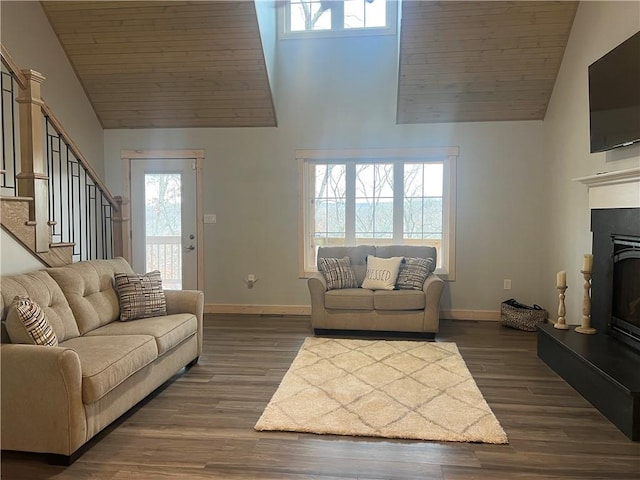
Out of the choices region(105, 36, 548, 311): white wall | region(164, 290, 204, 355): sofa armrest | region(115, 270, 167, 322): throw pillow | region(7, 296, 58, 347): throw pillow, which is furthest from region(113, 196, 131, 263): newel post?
region(7, 296, 58, 347): throw pillow

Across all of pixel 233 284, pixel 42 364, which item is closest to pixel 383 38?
pixel 233 284

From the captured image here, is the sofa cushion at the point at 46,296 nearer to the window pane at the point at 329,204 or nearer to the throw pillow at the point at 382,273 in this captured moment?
the throw pillow at the point at 382,273

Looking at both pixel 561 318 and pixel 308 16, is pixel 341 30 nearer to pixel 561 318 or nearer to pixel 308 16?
pixel 308 16

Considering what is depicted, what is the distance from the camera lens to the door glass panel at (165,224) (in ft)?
19.2

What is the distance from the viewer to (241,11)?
455 centimetres

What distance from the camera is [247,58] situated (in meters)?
4.96

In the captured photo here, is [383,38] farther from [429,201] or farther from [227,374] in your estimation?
[227,374]

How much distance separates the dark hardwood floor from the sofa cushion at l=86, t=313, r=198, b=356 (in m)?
0.36

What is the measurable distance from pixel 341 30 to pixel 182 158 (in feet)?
8.04

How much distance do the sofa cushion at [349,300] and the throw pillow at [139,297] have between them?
1.63 metres

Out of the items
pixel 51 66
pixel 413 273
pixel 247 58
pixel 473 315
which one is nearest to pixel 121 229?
pixel 51 66

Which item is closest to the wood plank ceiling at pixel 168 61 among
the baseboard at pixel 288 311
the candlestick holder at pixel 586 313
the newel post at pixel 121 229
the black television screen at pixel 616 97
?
the newel post at pixel 121 229

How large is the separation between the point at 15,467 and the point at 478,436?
2.41m

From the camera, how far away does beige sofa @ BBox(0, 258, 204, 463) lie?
91.5 inches
